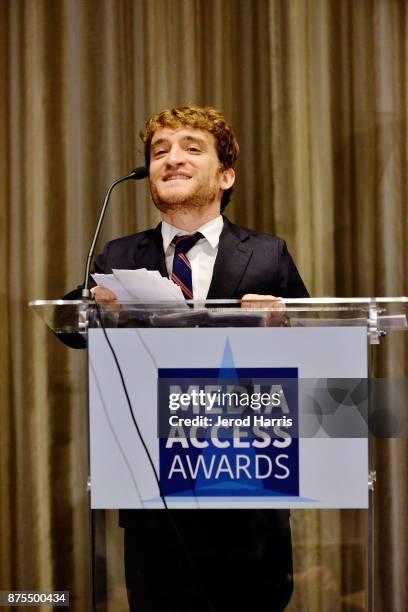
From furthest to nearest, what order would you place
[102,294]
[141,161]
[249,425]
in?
[141,161], [102,294], [249,425]

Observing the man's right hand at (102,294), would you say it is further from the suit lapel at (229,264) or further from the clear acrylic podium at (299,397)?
the suit lapel at (229,264)

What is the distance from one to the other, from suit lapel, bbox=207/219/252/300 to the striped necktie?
0.06 m

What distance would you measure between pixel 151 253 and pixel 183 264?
0.13 m

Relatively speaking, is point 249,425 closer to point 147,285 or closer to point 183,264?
point 147,285

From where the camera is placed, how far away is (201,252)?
1824 mm

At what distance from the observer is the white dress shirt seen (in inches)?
69.9

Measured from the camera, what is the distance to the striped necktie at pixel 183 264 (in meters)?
1.72

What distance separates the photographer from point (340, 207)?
2.42 m

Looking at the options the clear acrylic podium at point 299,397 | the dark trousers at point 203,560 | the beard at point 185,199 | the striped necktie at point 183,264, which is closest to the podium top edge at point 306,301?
the clear acrylic podium at point 299,397

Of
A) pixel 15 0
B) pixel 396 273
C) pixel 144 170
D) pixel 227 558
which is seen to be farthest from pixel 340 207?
pixel 227 558

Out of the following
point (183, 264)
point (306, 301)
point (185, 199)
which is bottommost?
point (306, 301)

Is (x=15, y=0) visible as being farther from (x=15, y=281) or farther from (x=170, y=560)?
(x=170, y=560)

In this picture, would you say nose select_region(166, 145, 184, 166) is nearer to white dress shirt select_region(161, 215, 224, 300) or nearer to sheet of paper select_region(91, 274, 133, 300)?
white dress shirt select_region(161, 215, 224, 300)

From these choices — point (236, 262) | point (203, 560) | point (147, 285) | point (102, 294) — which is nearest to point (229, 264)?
point (236, 262)
